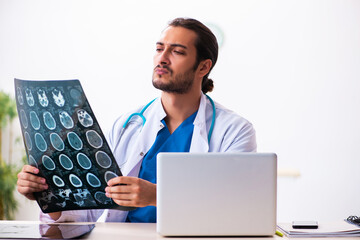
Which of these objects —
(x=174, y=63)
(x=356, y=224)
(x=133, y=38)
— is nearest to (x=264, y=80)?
(x=133, y=38)

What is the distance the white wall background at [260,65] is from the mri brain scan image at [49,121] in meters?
2.67

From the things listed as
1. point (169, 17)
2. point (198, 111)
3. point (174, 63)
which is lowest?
point (198, 111)

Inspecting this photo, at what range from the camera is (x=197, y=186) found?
1158 mm

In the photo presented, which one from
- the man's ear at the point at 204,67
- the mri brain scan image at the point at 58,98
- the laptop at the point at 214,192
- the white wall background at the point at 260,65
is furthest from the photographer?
the white wall background at the point at 260,65

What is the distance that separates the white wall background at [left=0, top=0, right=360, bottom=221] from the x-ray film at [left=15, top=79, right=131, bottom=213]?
260cm

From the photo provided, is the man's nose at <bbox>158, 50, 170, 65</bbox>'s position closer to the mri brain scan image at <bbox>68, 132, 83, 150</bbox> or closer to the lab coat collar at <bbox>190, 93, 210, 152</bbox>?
the lab coat collar at <bbox>190, 93, 210, 152</bbox>

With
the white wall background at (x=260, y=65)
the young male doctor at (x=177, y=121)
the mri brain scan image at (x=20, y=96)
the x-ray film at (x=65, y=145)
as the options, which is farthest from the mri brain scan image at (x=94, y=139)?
the white wall background at (x=260, y=65)

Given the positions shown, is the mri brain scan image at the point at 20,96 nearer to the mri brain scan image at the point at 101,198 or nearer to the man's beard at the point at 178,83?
the mri brain scan image at the point at 101,198

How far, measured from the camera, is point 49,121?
1323 millimetres

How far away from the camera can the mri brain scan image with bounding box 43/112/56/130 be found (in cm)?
131

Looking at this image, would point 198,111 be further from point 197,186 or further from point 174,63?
point 197,186

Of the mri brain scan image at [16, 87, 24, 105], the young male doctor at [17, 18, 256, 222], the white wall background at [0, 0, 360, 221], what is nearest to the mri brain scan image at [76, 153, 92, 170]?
the mri brain scan image at [16, 87, 24, 105]

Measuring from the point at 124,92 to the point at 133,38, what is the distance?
0.47m

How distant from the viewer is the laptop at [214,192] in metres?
1.15
